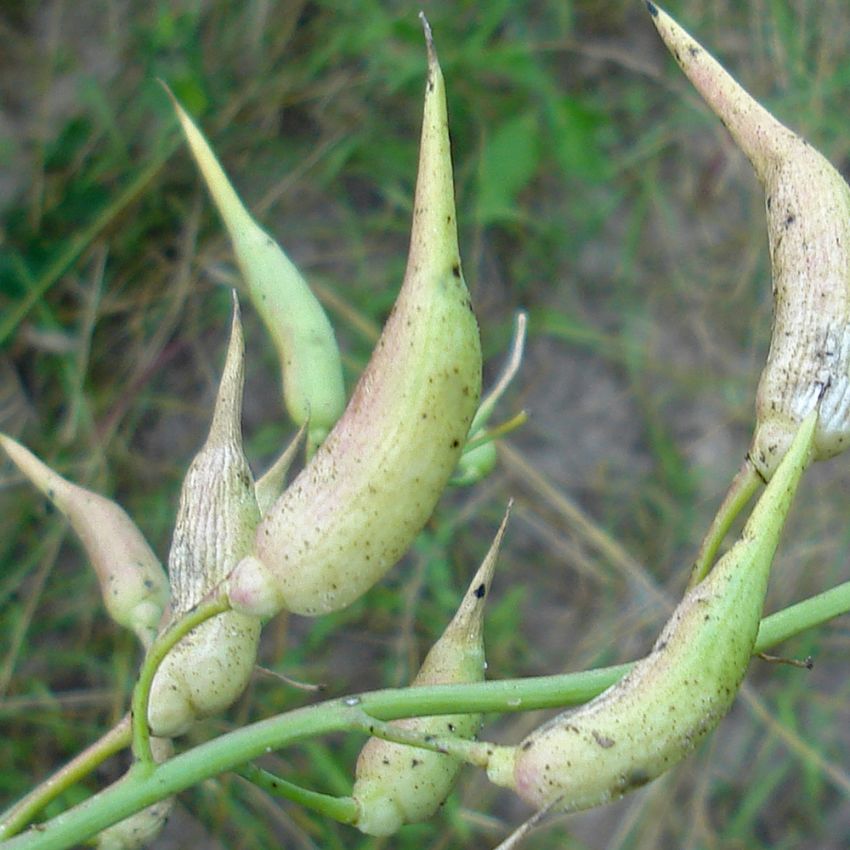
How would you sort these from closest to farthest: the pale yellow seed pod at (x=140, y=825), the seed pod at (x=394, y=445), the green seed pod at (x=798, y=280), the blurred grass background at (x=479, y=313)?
the seed pod at (x=394, y=445), the green seed pod at (x=798, y=280), the pale yellow seed pod at (x=140, y=825), the blurred grass background at (x=479, y=313)

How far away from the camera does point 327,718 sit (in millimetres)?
833

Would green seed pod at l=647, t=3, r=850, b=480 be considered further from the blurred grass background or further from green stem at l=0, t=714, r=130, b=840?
the blurred grass background

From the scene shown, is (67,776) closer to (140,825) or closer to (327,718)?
(140,825)

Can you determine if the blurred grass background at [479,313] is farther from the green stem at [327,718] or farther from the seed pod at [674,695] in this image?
the seed pod at [674,695]

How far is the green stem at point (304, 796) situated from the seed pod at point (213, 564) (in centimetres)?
6

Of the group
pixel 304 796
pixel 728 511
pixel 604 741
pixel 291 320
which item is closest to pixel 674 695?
pixel 604 741

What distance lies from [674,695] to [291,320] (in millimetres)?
448

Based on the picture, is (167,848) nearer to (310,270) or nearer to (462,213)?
(310,270)

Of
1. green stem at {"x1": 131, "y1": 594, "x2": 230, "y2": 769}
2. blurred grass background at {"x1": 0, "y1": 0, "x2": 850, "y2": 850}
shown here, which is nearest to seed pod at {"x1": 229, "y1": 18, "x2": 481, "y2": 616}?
green stem at {"x1": 131, "y1": 594, "x2": 230, "y2": 769}

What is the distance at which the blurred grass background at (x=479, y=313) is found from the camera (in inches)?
73.5

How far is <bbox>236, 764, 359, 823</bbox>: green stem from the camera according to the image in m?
0.87

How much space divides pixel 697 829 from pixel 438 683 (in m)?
1.32

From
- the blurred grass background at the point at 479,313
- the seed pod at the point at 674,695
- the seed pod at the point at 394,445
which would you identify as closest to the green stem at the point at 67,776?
the seed pod at the point at 394,445

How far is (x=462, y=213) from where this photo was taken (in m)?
1.99
